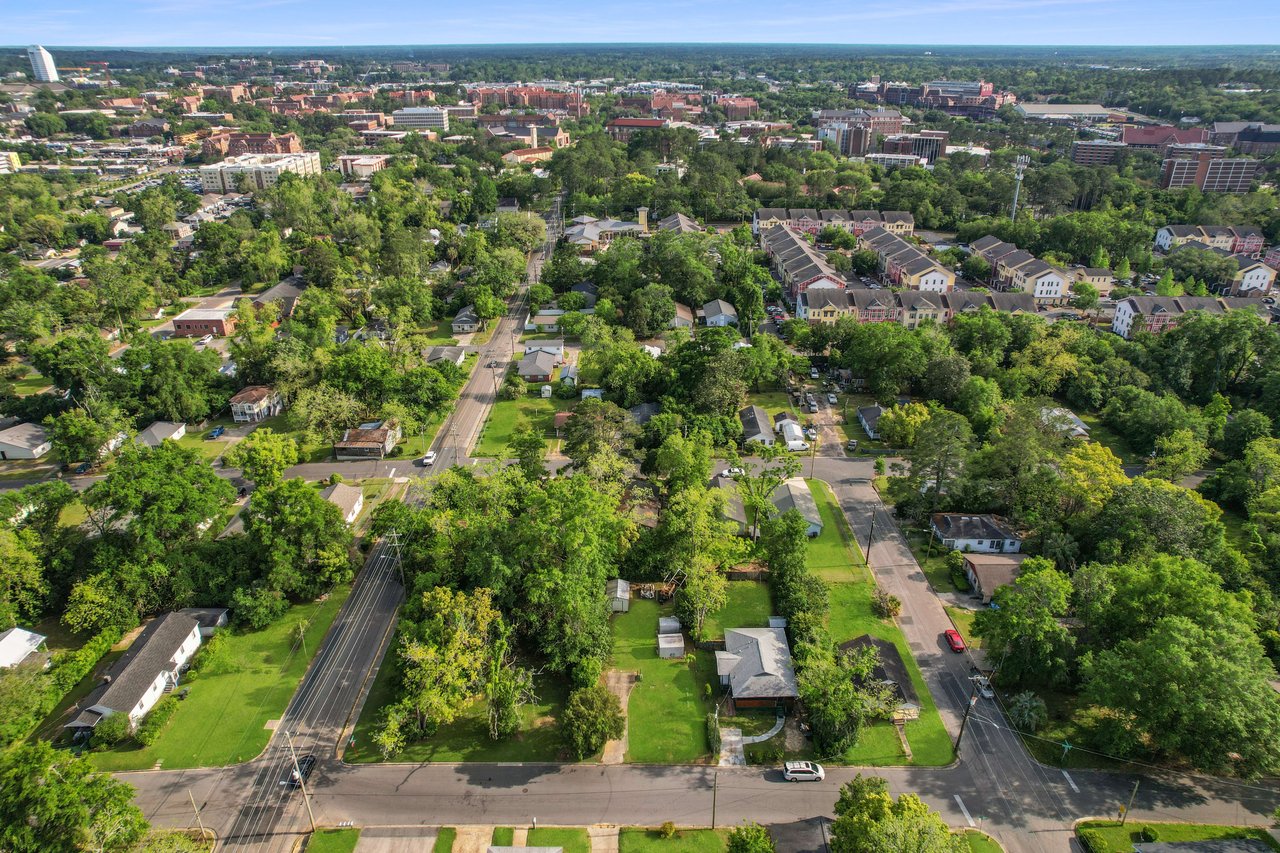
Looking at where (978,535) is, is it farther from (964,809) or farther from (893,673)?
(964,809)

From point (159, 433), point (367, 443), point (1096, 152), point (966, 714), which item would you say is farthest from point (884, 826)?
point (1096, 152)

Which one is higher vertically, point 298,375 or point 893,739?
point 298,375

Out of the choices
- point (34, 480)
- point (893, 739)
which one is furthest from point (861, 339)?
point (34, 480)

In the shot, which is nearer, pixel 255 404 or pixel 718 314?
pixel 255 404

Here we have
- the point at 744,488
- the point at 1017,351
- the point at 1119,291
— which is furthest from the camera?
the point at 1119,291

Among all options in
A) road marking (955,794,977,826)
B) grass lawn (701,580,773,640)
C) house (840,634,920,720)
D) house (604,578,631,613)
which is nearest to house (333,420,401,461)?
house (604,578,631,613)

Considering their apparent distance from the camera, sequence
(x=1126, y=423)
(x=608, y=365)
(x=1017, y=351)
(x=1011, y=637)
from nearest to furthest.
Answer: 1. (x=1011, y=637)
2. (x=1126, y=423)
3. (x=608, y=365)
4. (x=1017, y=351)

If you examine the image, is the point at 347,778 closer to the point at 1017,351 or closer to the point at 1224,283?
the point at 1017,351

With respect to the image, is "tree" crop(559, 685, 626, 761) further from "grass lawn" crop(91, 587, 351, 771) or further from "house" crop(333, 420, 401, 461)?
"house" crop(333, 420, 401, 461)
